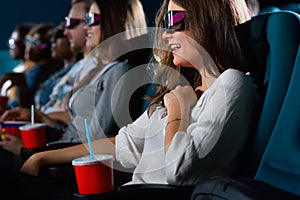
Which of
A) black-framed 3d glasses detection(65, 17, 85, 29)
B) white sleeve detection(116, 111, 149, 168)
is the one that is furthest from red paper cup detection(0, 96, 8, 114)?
white sleeve detection(116, 111, 149, 168)

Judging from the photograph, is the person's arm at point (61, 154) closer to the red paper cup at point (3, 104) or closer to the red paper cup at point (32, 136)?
the red paper cup at point (32, 136)

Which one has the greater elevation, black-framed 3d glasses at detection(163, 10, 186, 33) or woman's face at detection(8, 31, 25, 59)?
black-framed 3d glasses at detection(163, 10, 186, 33)

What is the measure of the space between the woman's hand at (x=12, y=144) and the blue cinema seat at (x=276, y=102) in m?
0.96

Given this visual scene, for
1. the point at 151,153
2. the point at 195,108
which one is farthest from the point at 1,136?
the point at 195,108

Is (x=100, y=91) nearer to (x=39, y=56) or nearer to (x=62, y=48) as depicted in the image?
(x=62, y=48)

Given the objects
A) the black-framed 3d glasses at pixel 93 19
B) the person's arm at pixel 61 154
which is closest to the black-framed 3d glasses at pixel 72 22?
the black-framed 3d glasses at pixel 93 19

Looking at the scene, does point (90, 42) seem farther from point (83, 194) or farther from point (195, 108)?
point (83, 194)

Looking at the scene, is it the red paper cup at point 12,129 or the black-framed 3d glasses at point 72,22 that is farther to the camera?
the black-framed 3d glasses at point 72,22

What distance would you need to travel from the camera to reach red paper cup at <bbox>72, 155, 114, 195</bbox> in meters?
1.34

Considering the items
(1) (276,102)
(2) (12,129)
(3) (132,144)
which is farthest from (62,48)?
(1) (276,102)

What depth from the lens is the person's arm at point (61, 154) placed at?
1.80m

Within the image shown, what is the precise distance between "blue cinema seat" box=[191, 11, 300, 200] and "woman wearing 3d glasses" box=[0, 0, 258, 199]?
4cm

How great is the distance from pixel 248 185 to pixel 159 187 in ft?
1.10

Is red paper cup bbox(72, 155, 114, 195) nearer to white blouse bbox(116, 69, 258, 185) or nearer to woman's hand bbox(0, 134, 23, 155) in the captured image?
white blouse bbox(116, 69, 258, 185)
